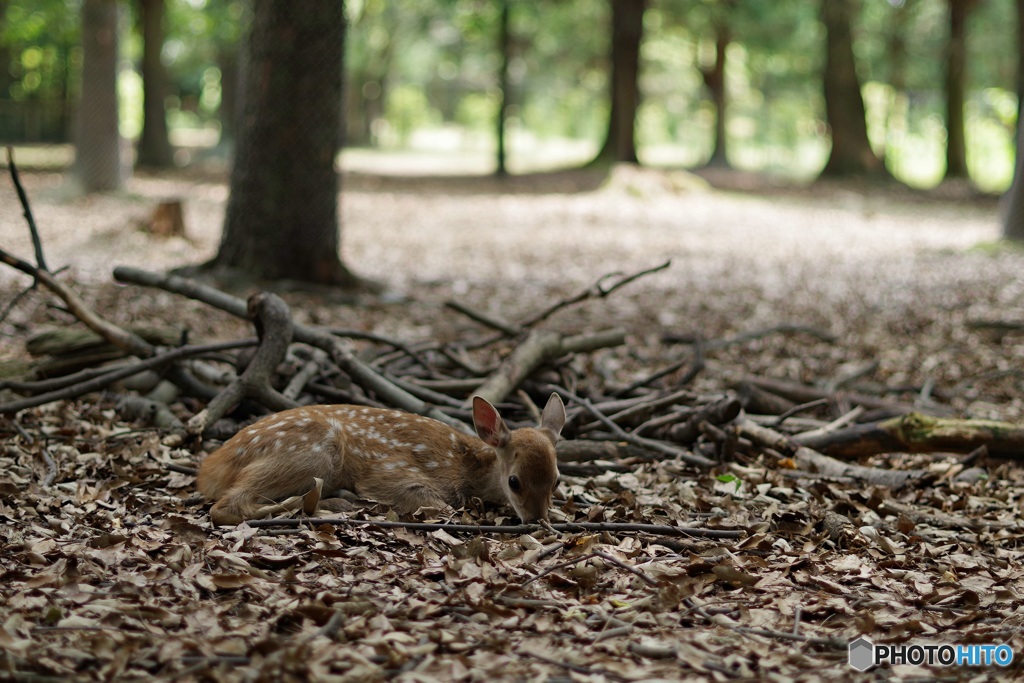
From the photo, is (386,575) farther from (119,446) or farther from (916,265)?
(916,265)

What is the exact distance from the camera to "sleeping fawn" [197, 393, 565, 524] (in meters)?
4.27

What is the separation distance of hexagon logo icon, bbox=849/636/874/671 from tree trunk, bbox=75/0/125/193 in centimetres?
1684

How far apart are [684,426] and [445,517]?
1.69 meters

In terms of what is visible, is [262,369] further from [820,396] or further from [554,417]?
[820,396]

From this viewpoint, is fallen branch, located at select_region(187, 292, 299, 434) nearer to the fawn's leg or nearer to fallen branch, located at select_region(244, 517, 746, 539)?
the fawn's leg

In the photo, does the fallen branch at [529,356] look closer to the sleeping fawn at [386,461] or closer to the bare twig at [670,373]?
the bare twig at [670,373]

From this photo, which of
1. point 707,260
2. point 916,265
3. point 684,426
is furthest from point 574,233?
point 684,426

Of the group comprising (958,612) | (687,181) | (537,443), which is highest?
(687,181)

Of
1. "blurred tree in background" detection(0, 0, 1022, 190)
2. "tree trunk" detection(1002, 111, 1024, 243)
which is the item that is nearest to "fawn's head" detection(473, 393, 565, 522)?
"blurred tree in background" detection(0, 0, 1022, 190)

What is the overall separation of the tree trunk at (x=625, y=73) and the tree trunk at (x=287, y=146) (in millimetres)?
17228

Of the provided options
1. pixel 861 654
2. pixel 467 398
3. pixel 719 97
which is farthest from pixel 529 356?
pixel 719 97

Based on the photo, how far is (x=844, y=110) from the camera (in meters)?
26.8

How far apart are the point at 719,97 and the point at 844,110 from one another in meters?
8.95

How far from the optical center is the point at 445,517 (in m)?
4.37
